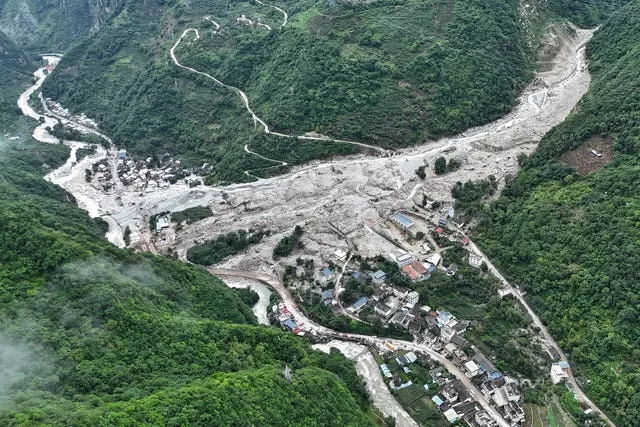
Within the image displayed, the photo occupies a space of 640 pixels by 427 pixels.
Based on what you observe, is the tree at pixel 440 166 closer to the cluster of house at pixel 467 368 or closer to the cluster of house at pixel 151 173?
the cluster of house at pixel 467 368

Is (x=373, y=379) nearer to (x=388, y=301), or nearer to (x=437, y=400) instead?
(x=437, y=400)

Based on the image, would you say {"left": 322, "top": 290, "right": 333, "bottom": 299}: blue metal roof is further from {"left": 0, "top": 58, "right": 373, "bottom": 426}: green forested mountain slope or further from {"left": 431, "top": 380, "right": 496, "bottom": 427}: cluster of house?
{"left": 431, "top": 380, "right": 496, "bottom": 427}: cluster of house

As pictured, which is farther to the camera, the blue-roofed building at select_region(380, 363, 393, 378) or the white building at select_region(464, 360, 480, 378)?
the blue-roofed building at select_region(380, 363, 393, 378)

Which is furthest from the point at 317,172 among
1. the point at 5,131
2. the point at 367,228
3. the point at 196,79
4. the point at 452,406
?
the point at 5,131

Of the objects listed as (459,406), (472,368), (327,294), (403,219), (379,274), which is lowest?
(327,294)

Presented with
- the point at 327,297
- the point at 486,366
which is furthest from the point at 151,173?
the point at 486,366

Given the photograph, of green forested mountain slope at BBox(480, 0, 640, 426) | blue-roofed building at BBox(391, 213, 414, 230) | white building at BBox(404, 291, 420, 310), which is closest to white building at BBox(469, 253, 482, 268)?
green forested mountain slope at BBox(480, 0, 640, 426)
